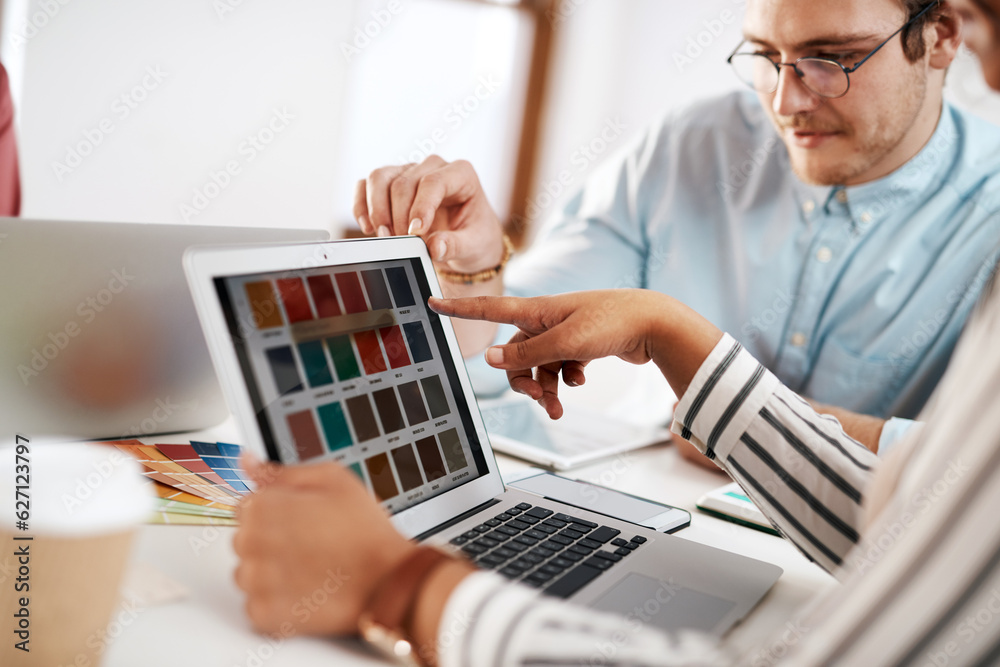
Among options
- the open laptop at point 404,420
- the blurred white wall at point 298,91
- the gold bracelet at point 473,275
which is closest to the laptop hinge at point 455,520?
the open laptop at point 404,420

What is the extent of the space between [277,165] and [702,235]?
1.94 meters

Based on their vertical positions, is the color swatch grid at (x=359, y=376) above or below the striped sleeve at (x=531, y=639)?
above

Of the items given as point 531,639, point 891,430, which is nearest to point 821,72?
point 891,430

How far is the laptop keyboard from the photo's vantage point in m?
0.53

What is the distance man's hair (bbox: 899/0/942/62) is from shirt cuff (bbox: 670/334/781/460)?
2.37 feet

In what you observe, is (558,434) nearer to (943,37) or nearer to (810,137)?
(810,137)

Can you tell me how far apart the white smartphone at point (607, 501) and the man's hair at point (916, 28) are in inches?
31.9

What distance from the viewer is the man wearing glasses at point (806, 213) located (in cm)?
105

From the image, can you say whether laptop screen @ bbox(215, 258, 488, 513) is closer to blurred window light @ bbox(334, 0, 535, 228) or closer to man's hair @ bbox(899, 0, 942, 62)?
man's hair @ bbox(899, 0, 942, 62)

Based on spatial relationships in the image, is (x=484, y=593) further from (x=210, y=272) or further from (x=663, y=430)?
(x=663, y=430)

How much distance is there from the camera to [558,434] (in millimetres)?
1015

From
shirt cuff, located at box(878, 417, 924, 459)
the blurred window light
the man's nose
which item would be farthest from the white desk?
the blurred window light

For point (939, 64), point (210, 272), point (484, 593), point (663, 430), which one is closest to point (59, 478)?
point (210, 272)

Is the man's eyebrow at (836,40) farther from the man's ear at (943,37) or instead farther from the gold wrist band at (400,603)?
the gold wrist band at (400,603)
